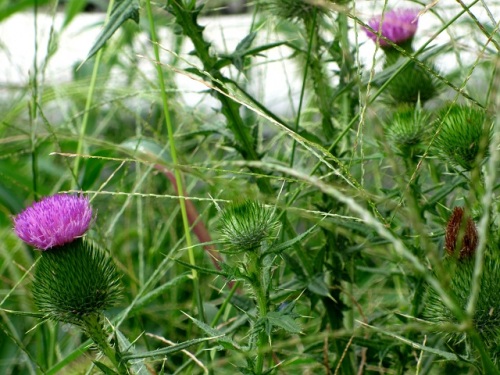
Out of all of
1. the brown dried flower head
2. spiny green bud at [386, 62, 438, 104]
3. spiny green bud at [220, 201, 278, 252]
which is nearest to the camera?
the brown dried flower head

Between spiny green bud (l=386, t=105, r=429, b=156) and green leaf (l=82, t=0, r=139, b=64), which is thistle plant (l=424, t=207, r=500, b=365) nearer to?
spiny green bud (l=386, t=105, r=429, b=156)

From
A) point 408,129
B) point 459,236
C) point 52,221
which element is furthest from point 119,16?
point 459,236

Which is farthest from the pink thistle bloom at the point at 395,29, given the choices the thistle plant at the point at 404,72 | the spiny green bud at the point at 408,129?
the spiny green bud at the point at 408,129

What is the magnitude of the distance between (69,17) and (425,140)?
1734 millimetres

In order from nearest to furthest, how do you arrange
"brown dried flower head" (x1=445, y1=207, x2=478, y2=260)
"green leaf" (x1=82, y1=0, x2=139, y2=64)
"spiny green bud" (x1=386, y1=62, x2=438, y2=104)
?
"brown dried flower head" (x1=445, y1=207, x2=478, y2=260) < "green leaf" (x1=82, y1=0, x2=139, y2=64) < "spiny green bud" (x1=386, y1=62, x2=438, y2=104)

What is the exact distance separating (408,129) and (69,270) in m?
0.56

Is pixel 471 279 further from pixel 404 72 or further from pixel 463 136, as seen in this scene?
pixel 404 72

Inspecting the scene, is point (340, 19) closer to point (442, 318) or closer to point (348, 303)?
point (348, 303)

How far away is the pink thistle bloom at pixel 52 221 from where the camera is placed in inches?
46.8

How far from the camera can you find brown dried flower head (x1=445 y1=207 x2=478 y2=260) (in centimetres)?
100

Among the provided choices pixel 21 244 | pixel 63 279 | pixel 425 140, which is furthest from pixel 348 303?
pixel 21 244

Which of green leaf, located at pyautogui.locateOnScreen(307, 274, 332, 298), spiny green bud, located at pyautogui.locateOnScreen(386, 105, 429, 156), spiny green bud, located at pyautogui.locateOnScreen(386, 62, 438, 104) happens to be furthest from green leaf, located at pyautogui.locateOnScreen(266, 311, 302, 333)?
spiny green bud, located at pyautogui.locateOnScreen(386, 62, 438, 104)

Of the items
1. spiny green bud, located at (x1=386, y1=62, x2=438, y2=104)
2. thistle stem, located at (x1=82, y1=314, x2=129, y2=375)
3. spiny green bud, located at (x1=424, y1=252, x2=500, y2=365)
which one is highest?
spiny green bud, located at (x1=386, y1=62, x2=438, y2=104)

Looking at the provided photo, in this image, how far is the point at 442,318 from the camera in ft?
3.59
